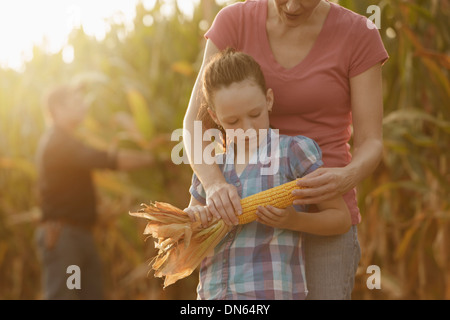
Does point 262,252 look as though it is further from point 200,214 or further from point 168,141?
point 168,141

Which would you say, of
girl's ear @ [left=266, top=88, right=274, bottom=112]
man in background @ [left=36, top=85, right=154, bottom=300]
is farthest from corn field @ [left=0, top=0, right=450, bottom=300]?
girl's ear @ [left=266, top=88, right=274, bottom=112]

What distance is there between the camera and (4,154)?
155 inches

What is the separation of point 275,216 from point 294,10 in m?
0.39

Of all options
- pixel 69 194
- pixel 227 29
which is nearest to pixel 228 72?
pixel 227 29

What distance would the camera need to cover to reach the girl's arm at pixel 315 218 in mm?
1034

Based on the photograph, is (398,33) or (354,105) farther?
(398,33)

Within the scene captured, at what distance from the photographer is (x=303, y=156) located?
111 centimetres

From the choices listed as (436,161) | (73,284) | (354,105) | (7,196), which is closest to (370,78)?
(354,105)

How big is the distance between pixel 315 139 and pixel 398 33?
1.03 m

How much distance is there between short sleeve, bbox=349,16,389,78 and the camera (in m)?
1.16

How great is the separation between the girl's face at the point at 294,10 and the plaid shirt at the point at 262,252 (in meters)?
0.23

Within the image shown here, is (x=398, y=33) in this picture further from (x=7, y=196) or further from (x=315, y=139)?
(x=7, y=196)

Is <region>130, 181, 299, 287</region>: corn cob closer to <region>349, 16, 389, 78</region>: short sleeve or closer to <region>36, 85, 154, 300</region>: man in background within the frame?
<region>349, 16, 389, 78</region>: short sleeve

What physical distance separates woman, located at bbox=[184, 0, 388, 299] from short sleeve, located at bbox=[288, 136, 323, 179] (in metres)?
0.06
